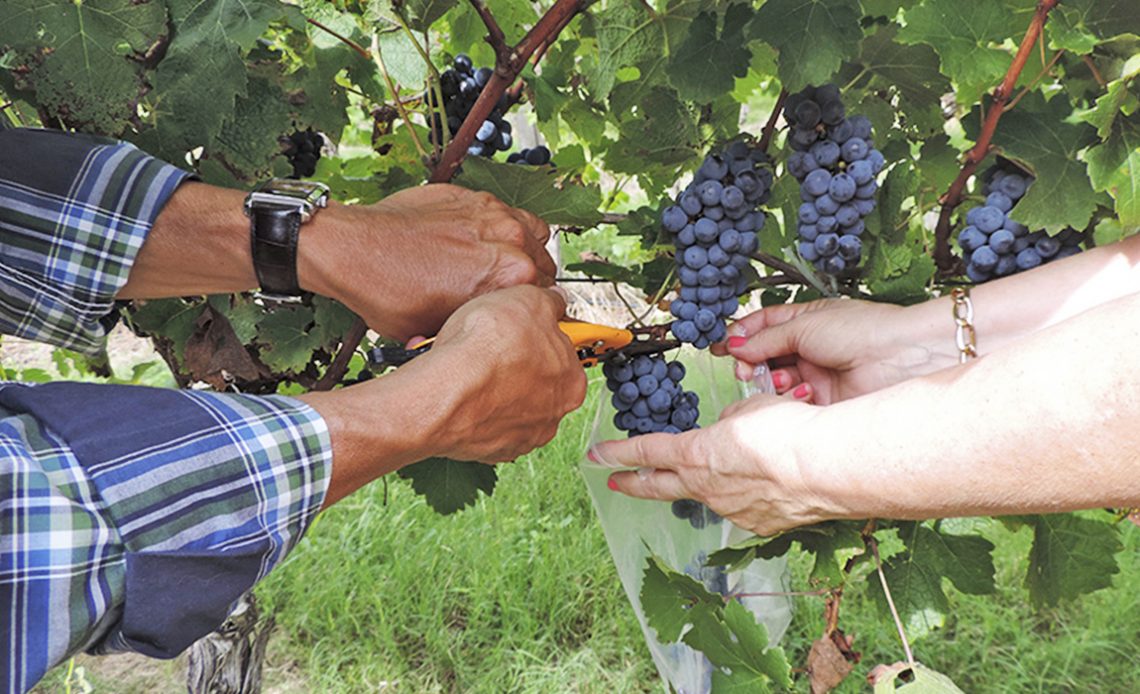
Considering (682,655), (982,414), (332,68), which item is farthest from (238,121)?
(682,655)

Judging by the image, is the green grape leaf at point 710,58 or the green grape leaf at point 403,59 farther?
the green grape leaf at point 403,59

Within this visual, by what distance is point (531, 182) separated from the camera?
1.60 meters

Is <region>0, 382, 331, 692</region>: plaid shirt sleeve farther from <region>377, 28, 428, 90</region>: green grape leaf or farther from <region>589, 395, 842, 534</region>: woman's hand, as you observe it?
<region>377, 28, 428, 90</region>: green grape leaf

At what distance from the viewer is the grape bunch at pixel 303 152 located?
1.91 metres

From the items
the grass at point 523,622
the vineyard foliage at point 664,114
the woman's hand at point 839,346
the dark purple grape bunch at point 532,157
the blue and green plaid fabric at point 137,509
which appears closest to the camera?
the blue and green plaid fabric at point 137,509

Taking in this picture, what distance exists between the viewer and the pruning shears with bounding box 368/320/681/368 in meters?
1.51

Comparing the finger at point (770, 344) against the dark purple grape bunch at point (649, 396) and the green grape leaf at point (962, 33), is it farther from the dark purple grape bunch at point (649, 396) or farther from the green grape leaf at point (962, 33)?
the green grape leaf at point (962, 33)

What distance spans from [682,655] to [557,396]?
3.45 feet

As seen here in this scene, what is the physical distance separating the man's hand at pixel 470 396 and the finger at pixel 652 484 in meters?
0.16

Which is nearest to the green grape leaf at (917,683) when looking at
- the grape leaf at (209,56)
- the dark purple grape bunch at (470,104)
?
the dark purple grape bunch at (470,104)

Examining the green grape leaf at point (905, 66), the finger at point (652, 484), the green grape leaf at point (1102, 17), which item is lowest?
the finger at point (652, 484)

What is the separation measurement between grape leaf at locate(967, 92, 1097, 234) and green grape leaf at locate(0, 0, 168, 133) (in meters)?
1.25

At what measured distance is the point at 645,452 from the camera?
5.19 feet

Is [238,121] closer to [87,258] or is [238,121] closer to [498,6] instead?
[87,258]
